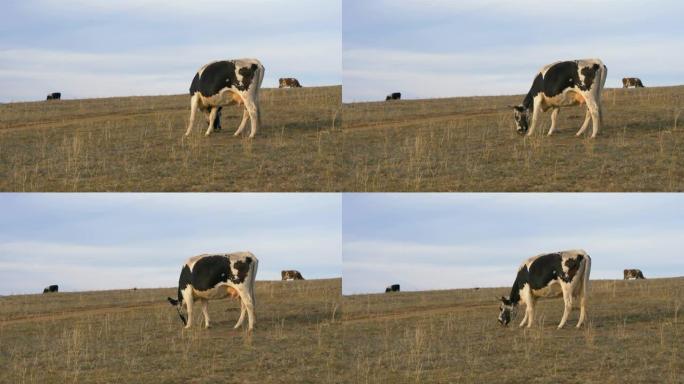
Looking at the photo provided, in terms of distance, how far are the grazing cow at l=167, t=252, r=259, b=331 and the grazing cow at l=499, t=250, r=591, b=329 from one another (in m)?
6.35

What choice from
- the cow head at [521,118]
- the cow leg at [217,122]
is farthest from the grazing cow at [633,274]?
the cow leg at [217,122]

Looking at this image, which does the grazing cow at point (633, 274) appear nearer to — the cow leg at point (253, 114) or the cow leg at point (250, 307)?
the cow leg at point (253, 114)

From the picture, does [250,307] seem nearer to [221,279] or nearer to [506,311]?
[221,279]

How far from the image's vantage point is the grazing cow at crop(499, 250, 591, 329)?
21438 millimetres

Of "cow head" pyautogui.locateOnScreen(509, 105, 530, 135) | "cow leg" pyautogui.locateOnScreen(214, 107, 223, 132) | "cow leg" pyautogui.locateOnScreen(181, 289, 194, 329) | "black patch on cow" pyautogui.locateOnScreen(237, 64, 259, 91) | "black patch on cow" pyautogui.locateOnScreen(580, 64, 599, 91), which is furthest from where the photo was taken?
"cow leg" pyautogui.locateOnScreen(214, 107, 223, 132)

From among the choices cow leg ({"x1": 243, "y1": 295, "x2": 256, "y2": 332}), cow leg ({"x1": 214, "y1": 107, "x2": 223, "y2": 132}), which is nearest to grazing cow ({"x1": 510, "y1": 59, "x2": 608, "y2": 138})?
cow leg ({"x1": 214, "y1": 107, "x2": 223, "y2": 132})

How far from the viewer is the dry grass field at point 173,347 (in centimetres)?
1741

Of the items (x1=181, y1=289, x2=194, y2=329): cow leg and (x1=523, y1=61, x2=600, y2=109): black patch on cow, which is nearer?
(x1=181, y1=289, x2=194, y2=329): cow leg

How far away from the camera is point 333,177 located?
82.4 feet

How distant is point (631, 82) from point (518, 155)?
3176 centimetres

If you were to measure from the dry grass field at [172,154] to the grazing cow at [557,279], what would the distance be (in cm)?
540

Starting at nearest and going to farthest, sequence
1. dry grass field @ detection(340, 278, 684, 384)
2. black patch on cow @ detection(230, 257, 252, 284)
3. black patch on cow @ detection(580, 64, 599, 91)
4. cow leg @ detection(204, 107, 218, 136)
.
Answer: dry grass field @ detection(340, 278, 684, 384) → black patch on cow @ detection(230, 257, 252, 284) → black patch on cow @ detection(580, 64, 599, 91) → cow leg @ detection(204, 107, 218, 136)

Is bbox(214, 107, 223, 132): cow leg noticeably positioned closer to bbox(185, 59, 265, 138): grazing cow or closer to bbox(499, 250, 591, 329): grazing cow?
bbox(185, 59, 265, 138): grazing cow

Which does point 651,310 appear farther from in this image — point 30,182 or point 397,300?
point 30,182
